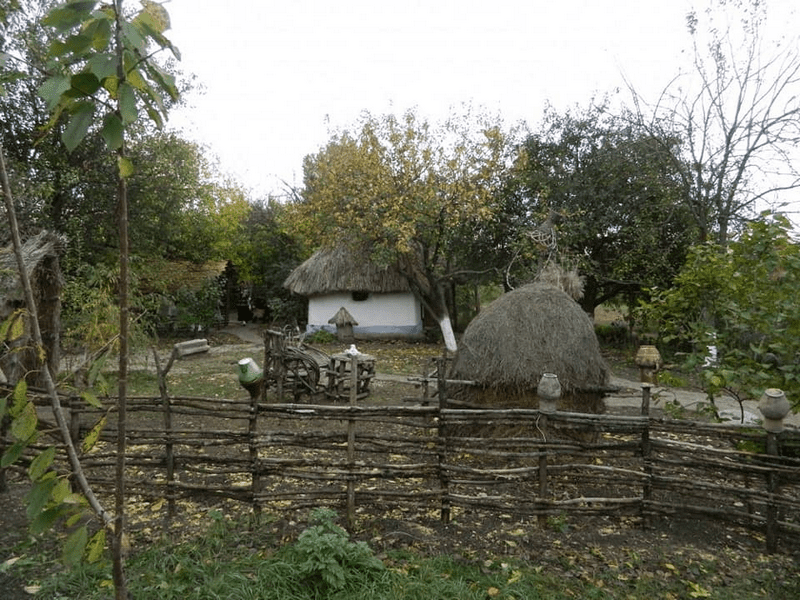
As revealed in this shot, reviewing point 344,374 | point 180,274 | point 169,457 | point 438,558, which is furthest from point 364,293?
point 438,558

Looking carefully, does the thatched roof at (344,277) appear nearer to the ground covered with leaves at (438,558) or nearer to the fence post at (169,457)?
the fence post at (169,457)

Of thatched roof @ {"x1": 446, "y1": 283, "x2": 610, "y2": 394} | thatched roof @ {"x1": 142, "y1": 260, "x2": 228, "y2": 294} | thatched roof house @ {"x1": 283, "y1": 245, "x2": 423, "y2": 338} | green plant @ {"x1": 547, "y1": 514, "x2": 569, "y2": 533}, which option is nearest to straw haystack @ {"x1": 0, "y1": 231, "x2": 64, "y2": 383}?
thatched roof @ {"x1": 446, "y1": 283, "x2": 610, "y2": 394}

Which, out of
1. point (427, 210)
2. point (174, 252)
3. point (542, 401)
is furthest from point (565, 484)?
point (174, 252)

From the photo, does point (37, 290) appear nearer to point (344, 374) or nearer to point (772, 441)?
point (344, 374)

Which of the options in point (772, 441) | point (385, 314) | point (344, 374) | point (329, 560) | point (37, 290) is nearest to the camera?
point (329, 560)

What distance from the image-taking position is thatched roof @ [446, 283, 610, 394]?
6082 millimetres

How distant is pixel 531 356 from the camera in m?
6.12

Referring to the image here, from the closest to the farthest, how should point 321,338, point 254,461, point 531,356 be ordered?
point 254,461 < point 531,356 < point 321,338

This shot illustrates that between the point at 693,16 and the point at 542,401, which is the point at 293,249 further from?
the point at 542,401

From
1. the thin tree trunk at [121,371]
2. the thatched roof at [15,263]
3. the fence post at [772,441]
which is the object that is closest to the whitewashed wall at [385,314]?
the thatched roof at [15,263]

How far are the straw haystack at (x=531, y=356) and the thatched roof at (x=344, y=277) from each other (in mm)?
12088

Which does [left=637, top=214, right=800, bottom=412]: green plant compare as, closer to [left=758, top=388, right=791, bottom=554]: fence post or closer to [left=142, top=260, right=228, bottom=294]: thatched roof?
[left=758, top=388, right=791, bottom=554]: fence post

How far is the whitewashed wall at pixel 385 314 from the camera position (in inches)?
757

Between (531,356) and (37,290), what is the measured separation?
6773 millimetres
